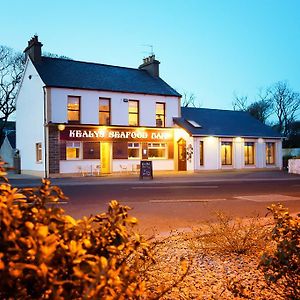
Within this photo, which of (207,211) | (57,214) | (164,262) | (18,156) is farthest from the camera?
(18,156)

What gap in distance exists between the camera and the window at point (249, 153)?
3522 centimetres

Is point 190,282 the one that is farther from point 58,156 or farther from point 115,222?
point 58,156

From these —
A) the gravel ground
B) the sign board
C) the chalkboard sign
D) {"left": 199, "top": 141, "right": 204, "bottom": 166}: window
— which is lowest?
the gravel ground

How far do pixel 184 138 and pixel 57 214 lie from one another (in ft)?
100

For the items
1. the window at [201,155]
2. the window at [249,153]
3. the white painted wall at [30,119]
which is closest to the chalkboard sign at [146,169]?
the white painted wall at [30,119]

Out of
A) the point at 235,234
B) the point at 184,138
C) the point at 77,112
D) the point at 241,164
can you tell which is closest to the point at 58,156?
the point at 77,112

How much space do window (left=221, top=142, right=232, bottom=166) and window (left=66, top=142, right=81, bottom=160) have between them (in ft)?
39.1

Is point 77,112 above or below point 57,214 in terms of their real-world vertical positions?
above

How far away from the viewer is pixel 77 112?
29406 millimetres

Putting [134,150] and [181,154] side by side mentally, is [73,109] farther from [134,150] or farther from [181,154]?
[181,154]

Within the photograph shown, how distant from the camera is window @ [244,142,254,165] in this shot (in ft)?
116

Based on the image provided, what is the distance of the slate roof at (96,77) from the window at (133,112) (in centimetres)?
94

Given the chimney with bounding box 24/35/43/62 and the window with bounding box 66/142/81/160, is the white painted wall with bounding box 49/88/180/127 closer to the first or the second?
the window with bounding box 66/142/81/160

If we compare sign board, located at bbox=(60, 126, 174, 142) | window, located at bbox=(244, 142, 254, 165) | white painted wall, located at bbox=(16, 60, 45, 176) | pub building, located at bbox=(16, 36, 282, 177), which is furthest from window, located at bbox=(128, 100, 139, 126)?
window, located at bbox=(244, 142, 254, 165)
